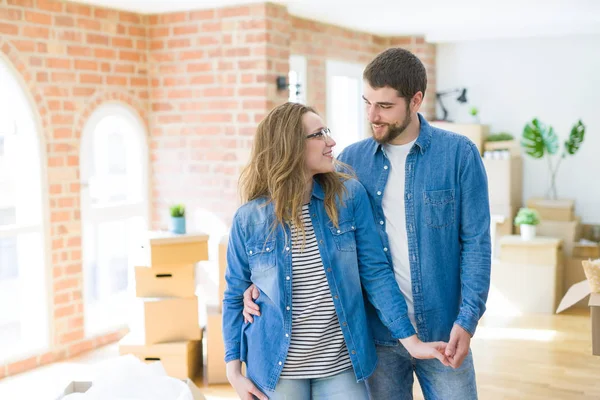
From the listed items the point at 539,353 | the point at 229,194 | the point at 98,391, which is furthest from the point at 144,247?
the point at 539,353

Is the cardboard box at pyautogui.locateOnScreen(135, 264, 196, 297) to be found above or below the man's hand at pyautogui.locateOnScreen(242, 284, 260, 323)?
below

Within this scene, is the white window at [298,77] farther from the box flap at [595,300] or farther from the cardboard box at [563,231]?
the box flap at [595,300]

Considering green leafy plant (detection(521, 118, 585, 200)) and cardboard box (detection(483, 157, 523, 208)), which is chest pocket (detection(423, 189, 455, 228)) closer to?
cardboard box (detection(483, 157, 523, 208))

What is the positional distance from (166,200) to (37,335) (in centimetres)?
145

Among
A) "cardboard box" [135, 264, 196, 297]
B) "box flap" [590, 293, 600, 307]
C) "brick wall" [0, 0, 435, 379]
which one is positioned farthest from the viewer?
"brick wall" [0, 0, 435, 379]

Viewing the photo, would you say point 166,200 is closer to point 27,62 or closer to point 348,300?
point 27,62

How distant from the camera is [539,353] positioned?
4957 millimetres

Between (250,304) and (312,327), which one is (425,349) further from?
(250,304)

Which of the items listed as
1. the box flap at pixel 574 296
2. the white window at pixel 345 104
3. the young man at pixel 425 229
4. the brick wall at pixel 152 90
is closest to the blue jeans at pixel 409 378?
the young man at pixel 425 229

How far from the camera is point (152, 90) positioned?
18.2 ft

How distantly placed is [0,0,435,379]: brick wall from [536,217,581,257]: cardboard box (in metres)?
Answer: 2.94

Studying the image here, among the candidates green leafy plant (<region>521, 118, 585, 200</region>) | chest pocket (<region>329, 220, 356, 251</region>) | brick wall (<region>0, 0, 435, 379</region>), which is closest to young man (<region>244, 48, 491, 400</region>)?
chest pocket (<region>329, 220, 356, 251</region>)

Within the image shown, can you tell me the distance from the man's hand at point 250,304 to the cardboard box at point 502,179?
5.11 meters

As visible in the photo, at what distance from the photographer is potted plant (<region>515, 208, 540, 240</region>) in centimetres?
626
